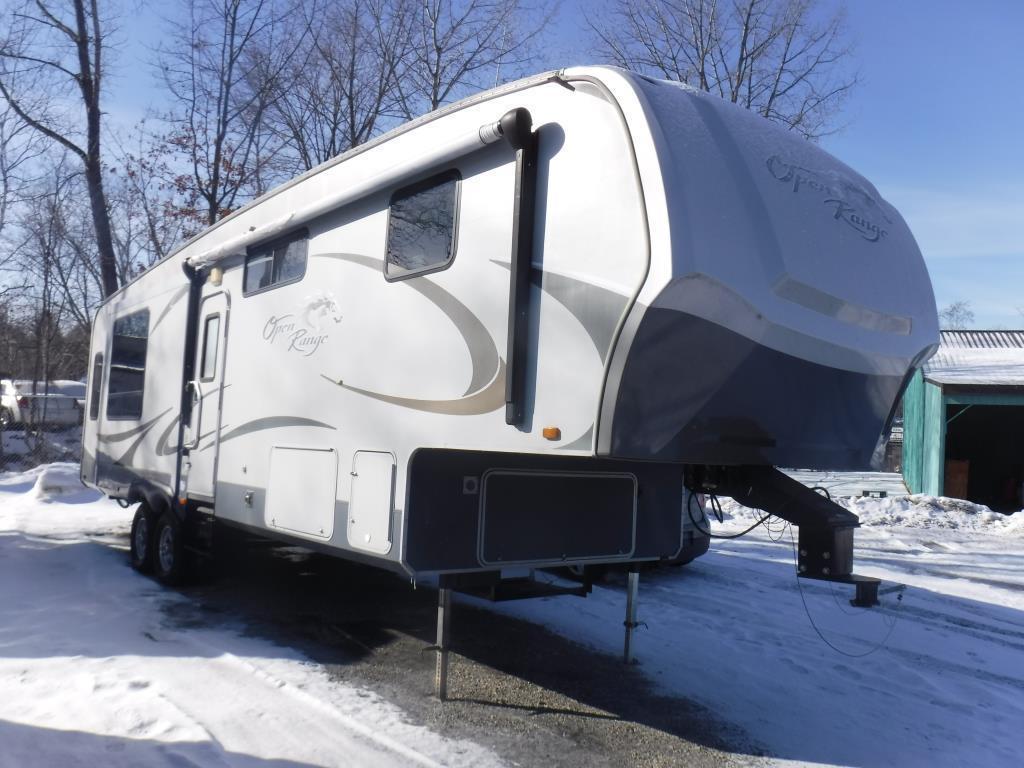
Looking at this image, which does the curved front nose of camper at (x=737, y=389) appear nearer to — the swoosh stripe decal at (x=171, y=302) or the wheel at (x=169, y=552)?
the wheel at (x=169, y=552)

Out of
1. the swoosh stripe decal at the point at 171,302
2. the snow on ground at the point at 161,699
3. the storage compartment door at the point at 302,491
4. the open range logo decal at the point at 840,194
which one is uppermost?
the open range logo decal at the point at 840,194

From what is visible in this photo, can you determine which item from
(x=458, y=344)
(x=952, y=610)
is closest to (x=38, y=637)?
(x=458, y=344)

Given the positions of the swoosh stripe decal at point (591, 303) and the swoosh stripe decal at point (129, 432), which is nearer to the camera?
the swoosh stripe decal at point (591, 303)

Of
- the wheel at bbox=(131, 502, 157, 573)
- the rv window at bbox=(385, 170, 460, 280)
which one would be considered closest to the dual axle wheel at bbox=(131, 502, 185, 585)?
the wheel at bbox=(131, 502, 157, 573)

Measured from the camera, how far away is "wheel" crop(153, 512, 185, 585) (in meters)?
7.35

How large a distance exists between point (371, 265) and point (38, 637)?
3393 millimetres

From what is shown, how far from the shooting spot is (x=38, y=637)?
5.64m

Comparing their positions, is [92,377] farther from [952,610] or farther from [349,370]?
[952,610]

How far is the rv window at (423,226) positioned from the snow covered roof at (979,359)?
38.1 feet

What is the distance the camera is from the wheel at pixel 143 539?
26.0 ft

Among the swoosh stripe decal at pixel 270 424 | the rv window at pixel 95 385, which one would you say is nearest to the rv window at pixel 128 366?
the rv window at pixel 95 385

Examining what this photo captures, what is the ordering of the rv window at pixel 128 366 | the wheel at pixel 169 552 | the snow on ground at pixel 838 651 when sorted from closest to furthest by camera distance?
the snow on ground at pixel 838 651 → the wheel at pixel 169 552 → the rv window at pixel 128 366

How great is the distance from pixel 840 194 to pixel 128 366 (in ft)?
24.6

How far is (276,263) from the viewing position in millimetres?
6262
